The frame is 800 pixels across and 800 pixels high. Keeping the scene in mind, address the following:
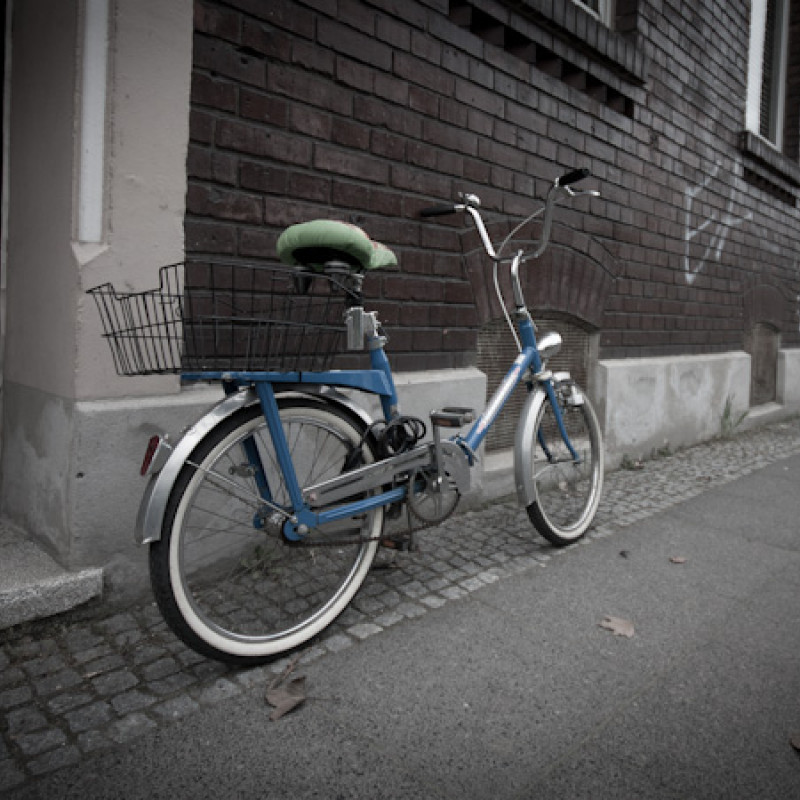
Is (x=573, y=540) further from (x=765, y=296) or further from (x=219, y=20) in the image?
(x=765, y=296)

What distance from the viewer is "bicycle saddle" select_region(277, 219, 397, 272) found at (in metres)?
1.98

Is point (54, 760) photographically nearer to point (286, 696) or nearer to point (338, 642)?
point (286, 696)

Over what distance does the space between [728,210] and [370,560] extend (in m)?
5.80

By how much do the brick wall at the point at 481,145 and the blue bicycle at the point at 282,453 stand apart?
1.55ft

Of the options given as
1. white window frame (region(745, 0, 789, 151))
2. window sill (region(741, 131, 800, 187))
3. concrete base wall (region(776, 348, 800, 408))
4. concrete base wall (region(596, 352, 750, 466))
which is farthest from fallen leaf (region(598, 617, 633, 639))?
concrete base wall (region(776, 348, 800, 408))

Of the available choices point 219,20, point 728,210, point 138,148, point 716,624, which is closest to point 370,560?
point 716,624

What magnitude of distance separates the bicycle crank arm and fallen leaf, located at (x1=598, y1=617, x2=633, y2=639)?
2.31 feet

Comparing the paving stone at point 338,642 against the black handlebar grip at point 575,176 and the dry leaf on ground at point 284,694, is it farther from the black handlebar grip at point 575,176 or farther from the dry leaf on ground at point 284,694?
the black handlebar grip at point 575,176

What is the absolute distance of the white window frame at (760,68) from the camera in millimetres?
6793

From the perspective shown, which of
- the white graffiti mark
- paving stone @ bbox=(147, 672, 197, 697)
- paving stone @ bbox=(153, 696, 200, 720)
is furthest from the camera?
the white graffiti mark

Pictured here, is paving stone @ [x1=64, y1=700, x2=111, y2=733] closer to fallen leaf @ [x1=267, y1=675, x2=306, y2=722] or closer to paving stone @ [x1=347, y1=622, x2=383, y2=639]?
fallen leaf @ [x1=267, y1=675, x2=306, y2=722]

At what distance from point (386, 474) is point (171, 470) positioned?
2.54 feet

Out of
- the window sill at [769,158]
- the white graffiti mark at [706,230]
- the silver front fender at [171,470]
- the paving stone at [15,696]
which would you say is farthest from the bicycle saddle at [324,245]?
the window sill at [769,158]

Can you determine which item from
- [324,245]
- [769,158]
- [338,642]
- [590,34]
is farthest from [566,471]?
[769,158]
